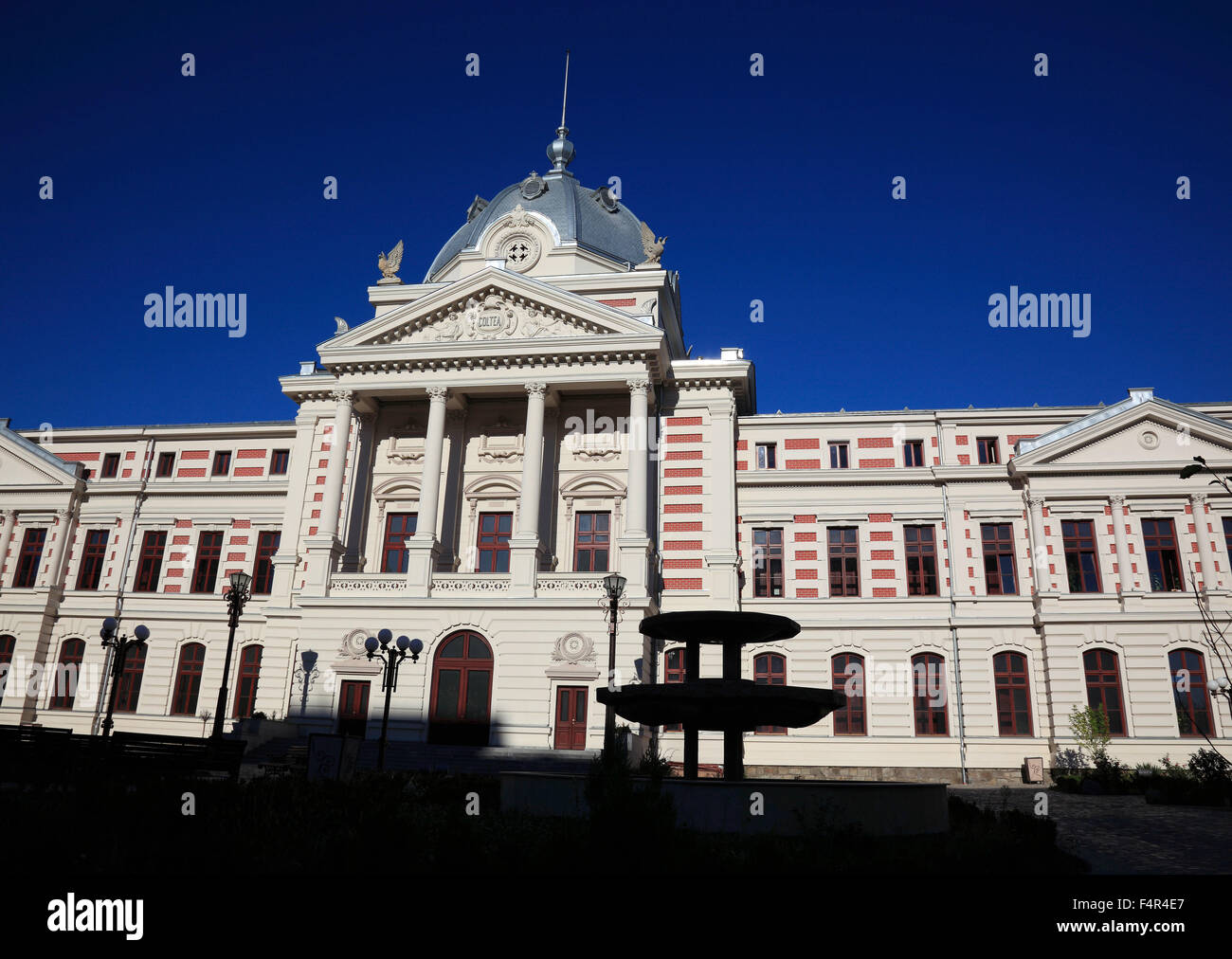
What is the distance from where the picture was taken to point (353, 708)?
3042cm

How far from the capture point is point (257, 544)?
37.6 m

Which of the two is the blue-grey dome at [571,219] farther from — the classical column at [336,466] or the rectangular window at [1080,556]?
the rectangular window at [1080,556]

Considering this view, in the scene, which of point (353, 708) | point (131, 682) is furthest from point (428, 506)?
point (131, 682)

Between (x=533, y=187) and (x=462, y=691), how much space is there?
24.6m

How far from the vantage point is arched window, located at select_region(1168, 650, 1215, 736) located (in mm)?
29406

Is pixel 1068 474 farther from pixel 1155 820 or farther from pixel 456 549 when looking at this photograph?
pixel 456 549

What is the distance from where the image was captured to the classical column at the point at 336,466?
1292 inches

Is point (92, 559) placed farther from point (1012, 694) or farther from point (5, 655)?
point (1012, 694)

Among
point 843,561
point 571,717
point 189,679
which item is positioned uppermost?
point 843,561

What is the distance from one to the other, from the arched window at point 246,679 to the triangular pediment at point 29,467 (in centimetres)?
1181

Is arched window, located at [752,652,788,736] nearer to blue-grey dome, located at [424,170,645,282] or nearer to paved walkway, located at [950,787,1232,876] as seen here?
paved walkway, located at [950,787,1232,876]

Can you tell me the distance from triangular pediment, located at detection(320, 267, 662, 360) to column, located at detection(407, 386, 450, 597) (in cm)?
249

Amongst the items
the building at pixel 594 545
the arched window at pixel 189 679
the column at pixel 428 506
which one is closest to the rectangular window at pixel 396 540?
→ the building at pixel 594 545
